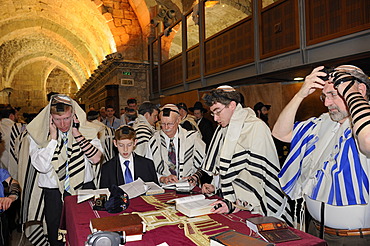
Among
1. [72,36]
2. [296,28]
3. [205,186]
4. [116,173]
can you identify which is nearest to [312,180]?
[205,186]

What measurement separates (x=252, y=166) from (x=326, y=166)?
78cm

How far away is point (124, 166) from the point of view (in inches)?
129

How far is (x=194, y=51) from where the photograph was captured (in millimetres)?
9656

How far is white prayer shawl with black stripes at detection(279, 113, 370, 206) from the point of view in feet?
6.15

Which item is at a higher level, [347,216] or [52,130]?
[52,130]

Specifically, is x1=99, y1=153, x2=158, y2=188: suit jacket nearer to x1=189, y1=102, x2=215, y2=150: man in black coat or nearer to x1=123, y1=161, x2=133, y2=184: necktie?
x1=123, y1=161, x2=133, y2=184: necktie

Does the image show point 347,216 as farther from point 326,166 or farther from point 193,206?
point 193,206

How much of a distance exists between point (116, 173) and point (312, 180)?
1.90m

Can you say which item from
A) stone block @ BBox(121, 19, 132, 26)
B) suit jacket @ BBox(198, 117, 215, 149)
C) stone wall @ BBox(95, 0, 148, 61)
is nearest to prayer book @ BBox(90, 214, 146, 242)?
suit jacket @ BBox(198, 117, 215, 149)

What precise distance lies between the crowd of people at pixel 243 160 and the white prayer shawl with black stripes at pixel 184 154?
12 millimetres

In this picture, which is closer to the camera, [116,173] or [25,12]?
[116,173]

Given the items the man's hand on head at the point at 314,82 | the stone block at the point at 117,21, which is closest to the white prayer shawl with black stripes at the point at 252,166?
the man's hand on head at the point at 314,82

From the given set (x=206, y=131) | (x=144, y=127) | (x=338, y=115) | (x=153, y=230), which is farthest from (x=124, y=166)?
(x=206, y=131)

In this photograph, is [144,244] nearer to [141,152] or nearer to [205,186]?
[205,186]
